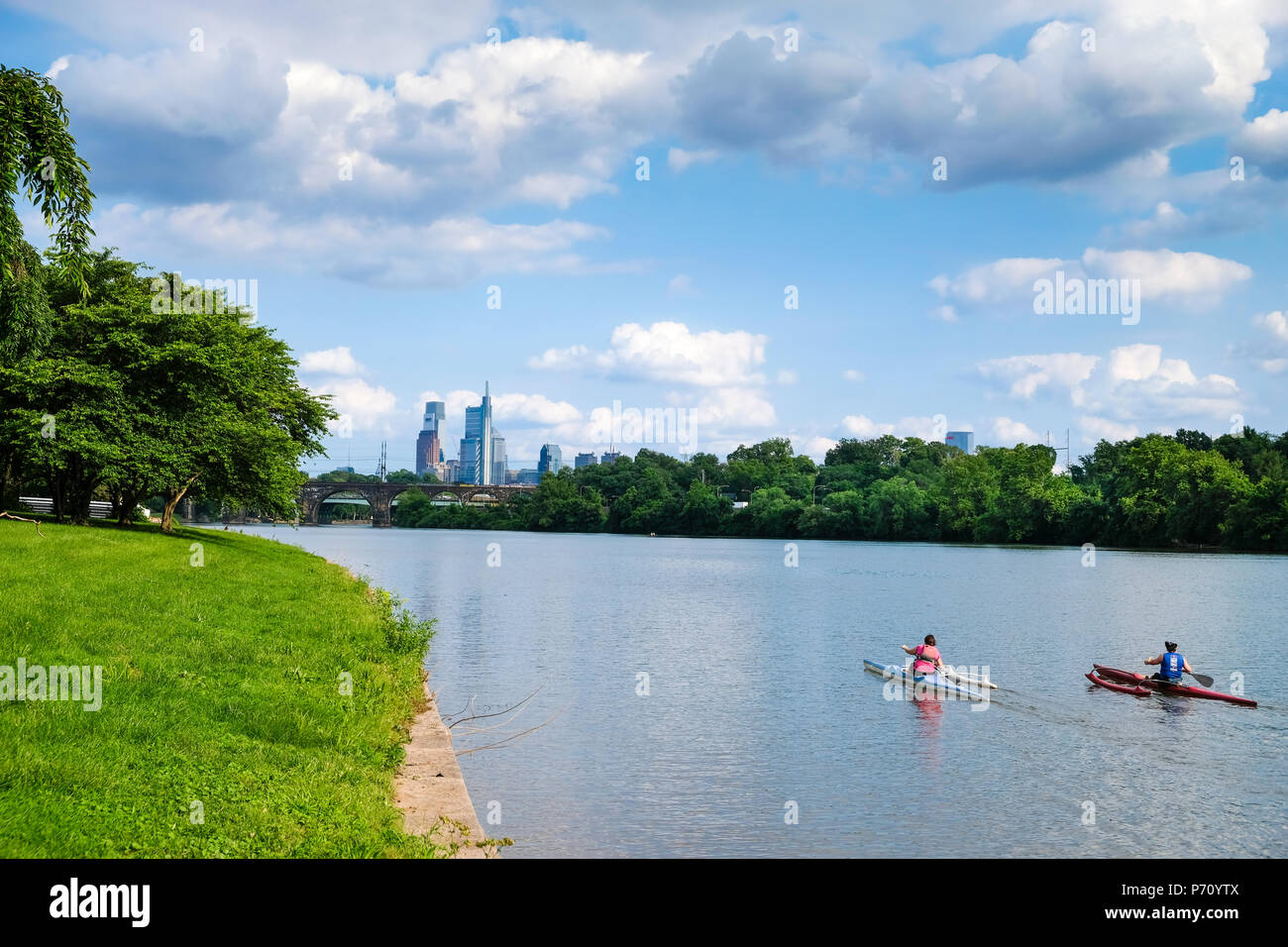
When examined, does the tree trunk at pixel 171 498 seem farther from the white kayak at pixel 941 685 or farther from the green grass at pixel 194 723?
the white kayak at pixel 941 685

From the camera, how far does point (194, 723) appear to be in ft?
49.0

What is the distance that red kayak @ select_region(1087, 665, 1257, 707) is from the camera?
92.3 feet

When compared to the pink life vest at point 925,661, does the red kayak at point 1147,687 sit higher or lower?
lower

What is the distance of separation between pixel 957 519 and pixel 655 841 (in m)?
141

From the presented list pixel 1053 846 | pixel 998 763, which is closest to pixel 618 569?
pixel 998 763

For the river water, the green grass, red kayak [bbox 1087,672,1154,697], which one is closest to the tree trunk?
the river water

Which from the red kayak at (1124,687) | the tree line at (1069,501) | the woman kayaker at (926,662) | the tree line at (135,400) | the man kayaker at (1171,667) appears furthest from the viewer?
the tree line at (1069,501)

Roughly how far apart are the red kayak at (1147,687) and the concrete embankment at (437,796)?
2027cm

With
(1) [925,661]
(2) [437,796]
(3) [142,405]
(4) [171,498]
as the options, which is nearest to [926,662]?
(1) [925,661]

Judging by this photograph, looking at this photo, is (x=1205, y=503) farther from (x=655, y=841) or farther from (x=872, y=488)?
(x=655, y=841)

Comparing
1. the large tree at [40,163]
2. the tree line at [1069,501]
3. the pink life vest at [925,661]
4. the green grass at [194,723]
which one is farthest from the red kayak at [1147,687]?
the tree line at [1069,501]

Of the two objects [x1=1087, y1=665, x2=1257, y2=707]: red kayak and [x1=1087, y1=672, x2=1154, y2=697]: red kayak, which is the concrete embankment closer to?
[x1=1087, y1=672, x2=1154, y2=697]: red kayak

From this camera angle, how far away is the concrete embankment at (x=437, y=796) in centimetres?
1319
